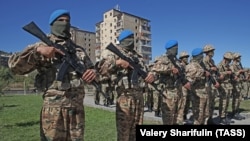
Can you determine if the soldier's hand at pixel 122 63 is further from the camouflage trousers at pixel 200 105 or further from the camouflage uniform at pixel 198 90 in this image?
the camouflage trousers at pixel 200 105

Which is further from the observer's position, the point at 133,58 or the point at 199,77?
the point at 199,77

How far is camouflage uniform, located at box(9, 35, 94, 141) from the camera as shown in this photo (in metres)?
4.10

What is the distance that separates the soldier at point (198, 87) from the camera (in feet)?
29.4

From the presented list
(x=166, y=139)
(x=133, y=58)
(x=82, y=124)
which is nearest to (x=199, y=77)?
(x=133, y=58)

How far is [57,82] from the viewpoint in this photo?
4152mm

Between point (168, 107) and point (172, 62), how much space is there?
110 centimetres

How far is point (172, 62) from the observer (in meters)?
7.52

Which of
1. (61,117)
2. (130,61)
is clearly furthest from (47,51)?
(130,61)

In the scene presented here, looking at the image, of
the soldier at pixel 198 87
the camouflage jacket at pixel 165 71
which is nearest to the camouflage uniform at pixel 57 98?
the camouflage jacket at pixel 165 71

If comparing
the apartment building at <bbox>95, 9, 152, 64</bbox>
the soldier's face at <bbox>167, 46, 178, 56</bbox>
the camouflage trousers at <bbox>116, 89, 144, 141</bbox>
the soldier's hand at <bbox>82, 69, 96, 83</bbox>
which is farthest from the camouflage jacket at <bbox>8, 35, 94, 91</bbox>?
the apartment building at <bbox>95, 9, 152, 64</bbox>

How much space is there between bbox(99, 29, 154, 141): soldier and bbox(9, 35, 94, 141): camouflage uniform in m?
1.33

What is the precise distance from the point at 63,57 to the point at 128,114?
188cm

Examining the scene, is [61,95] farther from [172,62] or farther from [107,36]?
[107,36]

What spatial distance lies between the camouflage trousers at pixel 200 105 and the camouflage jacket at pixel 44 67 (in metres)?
5.40
